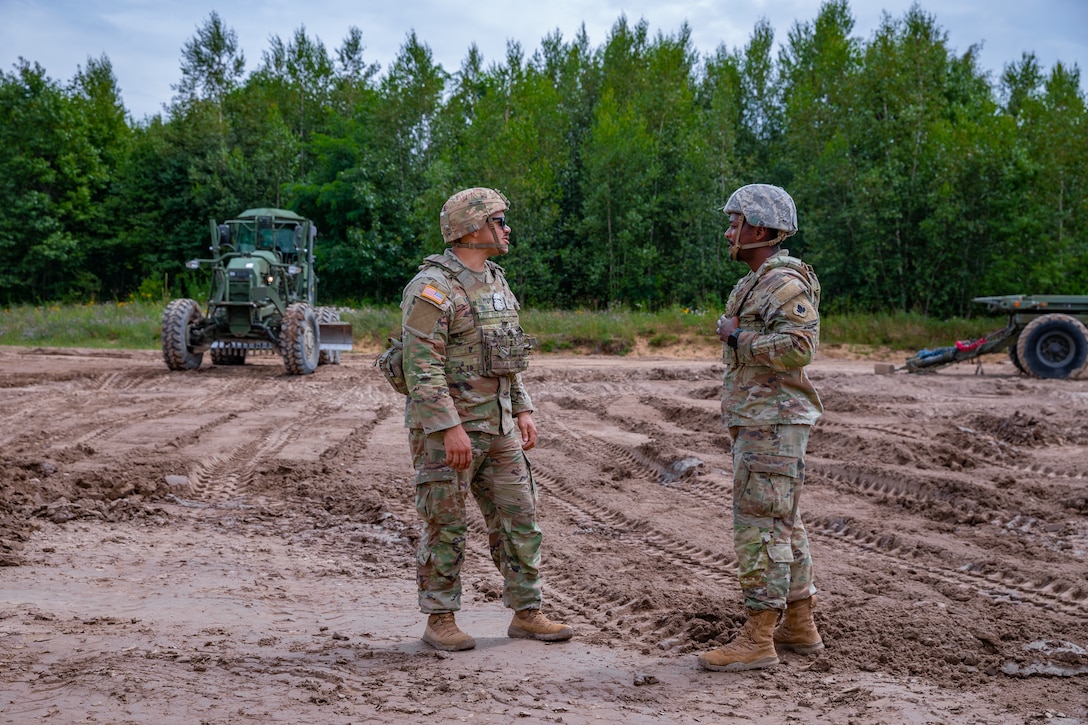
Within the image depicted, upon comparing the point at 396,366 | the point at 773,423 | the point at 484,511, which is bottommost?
the point at 484,511

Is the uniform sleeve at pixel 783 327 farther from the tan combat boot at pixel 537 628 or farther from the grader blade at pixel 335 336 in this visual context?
the grader blade at pixel 335 336

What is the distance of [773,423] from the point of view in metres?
4.04

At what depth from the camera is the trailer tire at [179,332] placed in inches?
629

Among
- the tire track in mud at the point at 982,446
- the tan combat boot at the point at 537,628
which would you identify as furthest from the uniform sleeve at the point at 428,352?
the tire track in mud at the point at 982,446

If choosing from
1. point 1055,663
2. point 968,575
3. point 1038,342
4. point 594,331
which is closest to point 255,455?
point 968,575

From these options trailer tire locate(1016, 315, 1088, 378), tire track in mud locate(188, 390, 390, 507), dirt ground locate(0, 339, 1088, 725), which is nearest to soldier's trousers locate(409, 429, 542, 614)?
dirt ground locate(0, 339, 1088, 725)

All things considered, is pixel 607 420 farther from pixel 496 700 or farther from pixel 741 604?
pixel 496 700

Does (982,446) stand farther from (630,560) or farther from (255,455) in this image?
(255,455)

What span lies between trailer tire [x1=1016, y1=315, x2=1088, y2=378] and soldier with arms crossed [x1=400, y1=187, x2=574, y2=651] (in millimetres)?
13663

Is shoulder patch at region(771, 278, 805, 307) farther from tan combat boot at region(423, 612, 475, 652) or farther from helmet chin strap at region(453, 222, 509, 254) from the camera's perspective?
tan combat boot at region(423, 612, 475, 652)

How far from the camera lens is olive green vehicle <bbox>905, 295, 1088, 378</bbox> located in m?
15.6

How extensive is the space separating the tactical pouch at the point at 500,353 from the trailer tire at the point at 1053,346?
13.8 meters

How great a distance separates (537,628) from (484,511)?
0.54m

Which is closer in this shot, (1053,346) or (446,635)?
(446,635)
